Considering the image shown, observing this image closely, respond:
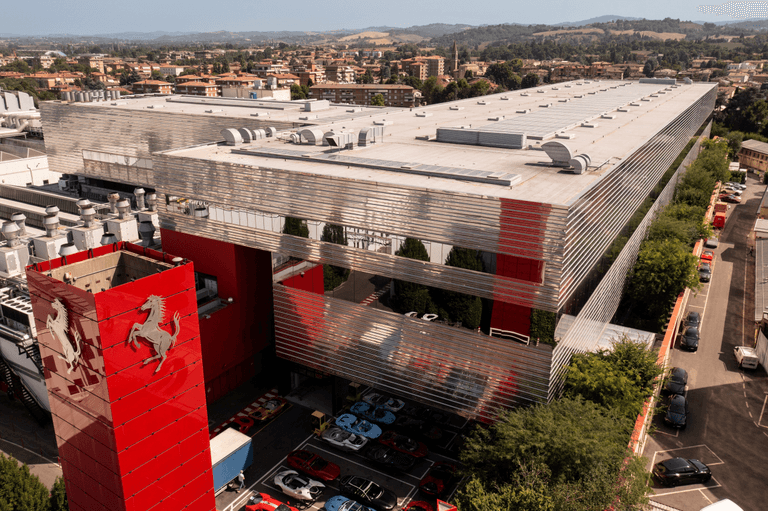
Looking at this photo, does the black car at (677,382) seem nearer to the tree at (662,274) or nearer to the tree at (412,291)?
the tree at (662,274)

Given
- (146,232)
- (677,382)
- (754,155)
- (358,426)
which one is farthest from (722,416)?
(754,155)

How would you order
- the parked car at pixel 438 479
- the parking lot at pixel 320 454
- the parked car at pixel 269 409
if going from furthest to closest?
the parked car at pixel 269 409 < the parking lot at pixel 320 454 < the parked car at pixel 438 479

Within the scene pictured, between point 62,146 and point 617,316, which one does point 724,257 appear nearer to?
point 617,316

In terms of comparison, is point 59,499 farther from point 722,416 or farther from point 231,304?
point 722,416

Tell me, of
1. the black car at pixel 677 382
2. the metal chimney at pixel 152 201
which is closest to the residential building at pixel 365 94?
the metal chimney at pixel 152 201

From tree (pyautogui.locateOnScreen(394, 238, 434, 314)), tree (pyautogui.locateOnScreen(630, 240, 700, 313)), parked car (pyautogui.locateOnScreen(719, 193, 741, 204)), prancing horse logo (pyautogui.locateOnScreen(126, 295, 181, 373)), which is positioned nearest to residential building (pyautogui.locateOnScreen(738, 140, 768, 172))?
parked car (pyautogui.locateOnScreen(719, 193, 741, 204))

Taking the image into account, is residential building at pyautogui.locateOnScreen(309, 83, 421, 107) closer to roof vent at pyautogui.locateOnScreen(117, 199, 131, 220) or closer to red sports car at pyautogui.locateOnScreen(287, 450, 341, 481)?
roof vent at pyautogui.locateOnScreen(117, 199, 131, 220)
